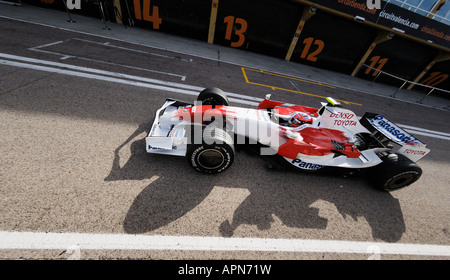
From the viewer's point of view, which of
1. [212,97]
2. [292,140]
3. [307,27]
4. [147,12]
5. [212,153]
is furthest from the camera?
[307,27]

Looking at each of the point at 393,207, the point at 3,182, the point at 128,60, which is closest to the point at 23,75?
the point at 128,60

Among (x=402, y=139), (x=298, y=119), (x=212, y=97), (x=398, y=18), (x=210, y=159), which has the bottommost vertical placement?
(x=210, y=159)

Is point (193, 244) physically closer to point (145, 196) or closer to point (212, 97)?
point (145, 196)

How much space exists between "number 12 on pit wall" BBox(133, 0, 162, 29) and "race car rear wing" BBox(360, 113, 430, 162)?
A: 13.4 metres

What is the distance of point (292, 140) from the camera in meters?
2.98

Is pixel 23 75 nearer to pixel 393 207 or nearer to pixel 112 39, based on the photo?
pixel 112 39

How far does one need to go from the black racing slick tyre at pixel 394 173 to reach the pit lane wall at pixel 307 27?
11656 millimetres

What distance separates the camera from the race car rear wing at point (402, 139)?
3.25 m

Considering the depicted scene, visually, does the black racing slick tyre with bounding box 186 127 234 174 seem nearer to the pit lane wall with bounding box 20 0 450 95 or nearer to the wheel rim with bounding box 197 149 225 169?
the wheel rim with bounding box 197 149 225 169

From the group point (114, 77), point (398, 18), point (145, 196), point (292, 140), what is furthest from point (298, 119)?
point (398, 18)

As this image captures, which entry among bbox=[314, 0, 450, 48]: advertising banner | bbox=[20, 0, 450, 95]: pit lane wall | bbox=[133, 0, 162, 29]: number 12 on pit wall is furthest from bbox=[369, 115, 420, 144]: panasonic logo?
bbox=[133, 0, 162, 29]: number 12 on pit wall

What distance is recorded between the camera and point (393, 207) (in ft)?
10.7

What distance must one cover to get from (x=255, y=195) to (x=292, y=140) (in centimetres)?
113

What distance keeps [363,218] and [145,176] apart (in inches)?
146
